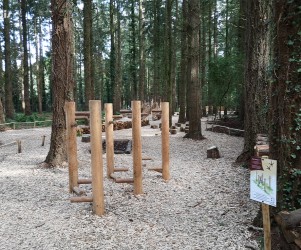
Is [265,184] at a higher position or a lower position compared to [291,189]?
higher

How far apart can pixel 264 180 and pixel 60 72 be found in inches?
235

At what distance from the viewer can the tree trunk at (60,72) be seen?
7543 mm

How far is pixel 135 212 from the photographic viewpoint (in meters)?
4.75

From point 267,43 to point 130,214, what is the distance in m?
5.25

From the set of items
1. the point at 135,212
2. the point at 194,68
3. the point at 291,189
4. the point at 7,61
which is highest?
the point at 7,61

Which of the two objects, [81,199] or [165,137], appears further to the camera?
[165,137]

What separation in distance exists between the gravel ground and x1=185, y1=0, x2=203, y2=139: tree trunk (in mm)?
4923

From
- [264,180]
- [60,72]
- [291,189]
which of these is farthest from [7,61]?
[264,180]

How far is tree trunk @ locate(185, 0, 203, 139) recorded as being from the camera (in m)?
12.6

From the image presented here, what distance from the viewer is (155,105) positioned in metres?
28.0

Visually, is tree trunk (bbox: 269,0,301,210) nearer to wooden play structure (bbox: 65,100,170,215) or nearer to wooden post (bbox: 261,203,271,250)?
wooden post (bbox: 261,203,271,250)

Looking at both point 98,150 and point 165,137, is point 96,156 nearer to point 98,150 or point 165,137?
point 98,150

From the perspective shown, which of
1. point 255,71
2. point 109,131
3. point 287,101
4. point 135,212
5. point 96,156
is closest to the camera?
point 287,101

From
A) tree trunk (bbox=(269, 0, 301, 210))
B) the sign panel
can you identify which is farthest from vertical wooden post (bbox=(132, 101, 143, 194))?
the sign panel
